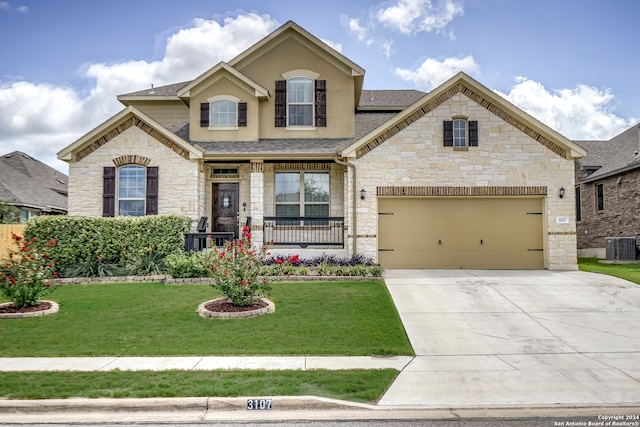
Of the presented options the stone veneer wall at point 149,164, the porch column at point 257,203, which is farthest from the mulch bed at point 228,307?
the stone veneer wall at point 149,164

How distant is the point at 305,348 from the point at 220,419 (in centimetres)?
272

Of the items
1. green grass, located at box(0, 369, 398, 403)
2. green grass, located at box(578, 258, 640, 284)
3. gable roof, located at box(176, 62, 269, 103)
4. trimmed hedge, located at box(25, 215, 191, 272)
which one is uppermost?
gable roof, located at box(176, 62, 269, 103)

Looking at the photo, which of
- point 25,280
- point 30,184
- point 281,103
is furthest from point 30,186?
point 25,280

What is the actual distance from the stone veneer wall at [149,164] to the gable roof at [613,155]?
17371 millimetres

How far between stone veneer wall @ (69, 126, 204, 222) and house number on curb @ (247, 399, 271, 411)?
11.3 m

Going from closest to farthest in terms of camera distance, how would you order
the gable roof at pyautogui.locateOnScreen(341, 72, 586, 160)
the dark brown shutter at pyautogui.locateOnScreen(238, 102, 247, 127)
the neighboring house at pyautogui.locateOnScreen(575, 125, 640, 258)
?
the gable roof at pyautogui.locateOnScreen(341, 72, 586, 160)
the dark brown shutter at pyautogui.locateOnScreen(238, 102, 247, 127)
the neighboring house at pyautogui.locateOnScreen(575, 125, 640, 258)

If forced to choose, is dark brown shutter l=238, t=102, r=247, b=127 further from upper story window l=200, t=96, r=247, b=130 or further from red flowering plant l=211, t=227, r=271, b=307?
red flowering plant l=211, t=227, r=271, b=307

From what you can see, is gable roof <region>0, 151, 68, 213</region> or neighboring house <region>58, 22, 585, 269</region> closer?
neighboring house <region>58, 22, 585, 269</region>

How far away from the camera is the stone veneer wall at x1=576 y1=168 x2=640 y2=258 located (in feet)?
66.5

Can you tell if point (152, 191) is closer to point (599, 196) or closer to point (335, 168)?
point (335, 168)

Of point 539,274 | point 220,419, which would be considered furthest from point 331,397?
point 539,274

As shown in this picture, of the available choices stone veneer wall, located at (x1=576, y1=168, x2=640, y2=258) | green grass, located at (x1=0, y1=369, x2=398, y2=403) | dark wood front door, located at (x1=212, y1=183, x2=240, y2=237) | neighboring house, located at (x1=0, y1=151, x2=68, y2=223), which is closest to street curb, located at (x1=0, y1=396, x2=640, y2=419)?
green grass, located at (x1=0, y1=369, x2=398, y2=403)

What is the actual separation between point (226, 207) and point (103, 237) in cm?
459

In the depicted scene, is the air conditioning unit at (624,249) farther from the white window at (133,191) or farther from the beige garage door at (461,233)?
the white window at (133,191)
